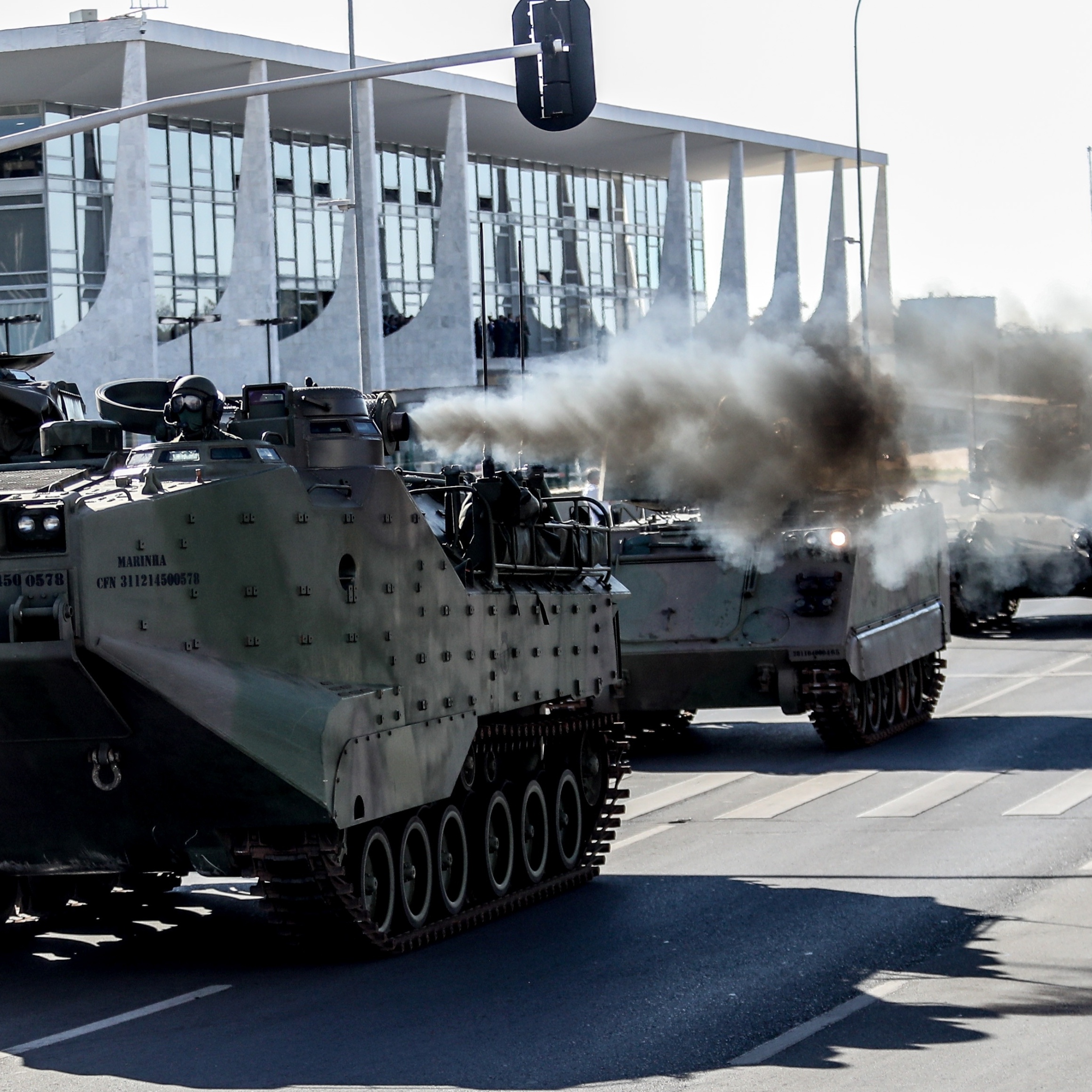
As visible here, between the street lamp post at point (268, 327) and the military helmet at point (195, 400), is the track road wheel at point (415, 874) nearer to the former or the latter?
the military helmet at point (195, 400)

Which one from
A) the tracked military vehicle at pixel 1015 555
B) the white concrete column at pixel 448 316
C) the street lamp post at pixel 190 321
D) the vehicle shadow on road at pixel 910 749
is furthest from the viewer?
the white concrete column at pixel 448 316

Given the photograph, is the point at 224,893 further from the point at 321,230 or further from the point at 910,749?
the point at 321,230

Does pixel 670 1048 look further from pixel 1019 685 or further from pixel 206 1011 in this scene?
pixel 1019 685

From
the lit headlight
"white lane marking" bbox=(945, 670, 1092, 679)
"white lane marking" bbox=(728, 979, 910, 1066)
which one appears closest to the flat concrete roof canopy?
"white lane marking" bbox=(945, 670, 1092, 679)

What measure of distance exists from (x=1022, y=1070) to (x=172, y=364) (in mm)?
47483

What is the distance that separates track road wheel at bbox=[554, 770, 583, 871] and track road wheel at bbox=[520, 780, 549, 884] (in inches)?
5.3

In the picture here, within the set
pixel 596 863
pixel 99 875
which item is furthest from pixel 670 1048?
pixel 596 863

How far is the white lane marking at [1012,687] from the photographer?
875 inches

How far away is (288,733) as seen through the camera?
9648mm

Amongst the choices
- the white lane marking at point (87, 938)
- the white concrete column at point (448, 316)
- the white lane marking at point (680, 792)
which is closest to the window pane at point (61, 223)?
the white concrete column at point (448, 316)

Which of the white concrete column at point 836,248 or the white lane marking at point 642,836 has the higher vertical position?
the white concrete column at point 836,248

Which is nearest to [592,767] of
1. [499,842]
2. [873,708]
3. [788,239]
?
[499,842]

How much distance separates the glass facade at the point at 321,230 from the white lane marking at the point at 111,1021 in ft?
108

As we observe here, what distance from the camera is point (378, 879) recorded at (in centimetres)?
1075
